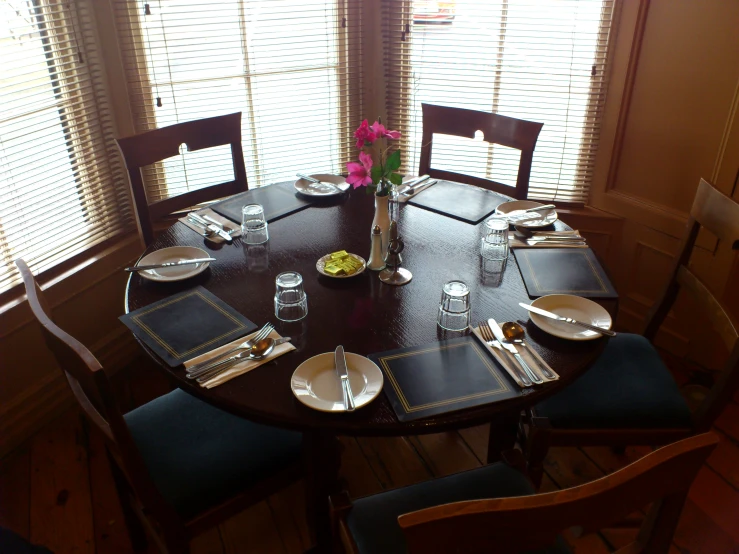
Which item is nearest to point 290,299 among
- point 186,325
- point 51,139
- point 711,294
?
point 186,325

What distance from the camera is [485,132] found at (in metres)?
2.26

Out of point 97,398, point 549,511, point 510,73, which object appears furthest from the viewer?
point 510,73

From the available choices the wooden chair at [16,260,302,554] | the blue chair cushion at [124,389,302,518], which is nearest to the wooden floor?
the wooden chair at [16,260,302,554]

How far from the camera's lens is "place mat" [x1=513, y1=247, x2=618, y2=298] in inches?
61.5

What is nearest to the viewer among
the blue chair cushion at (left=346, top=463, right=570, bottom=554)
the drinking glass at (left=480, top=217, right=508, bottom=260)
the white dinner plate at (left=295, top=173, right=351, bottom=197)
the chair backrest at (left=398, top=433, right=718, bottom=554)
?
the chair backrest at (left=398, top=433, right=718, bottom=554)

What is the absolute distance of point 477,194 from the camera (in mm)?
2115

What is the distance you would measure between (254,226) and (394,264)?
452mm

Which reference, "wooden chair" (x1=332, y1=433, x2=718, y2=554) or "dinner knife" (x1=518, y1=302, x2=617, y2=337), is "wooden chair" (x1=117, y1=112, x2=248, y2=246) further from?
"wooden chair" (x1=332, y1=433, x2=718, y2=554)

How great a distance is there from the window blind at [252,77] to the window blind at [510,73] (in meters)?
0.25

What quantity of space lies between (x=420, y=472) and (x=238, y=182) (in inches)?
49.5

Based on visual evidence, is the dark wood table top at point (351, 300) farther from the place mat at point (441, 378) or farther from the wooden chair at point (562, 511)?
the wooden chair at point (562, 511)

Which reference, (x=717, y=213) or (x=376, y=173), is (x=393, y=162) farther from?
(x=717, y=213)

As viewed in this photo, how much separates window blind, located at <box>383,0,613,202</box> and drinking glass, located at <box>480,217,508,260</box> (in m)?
1.00

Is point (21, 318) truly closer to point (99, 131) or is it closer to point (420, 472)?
point (99, 131)
